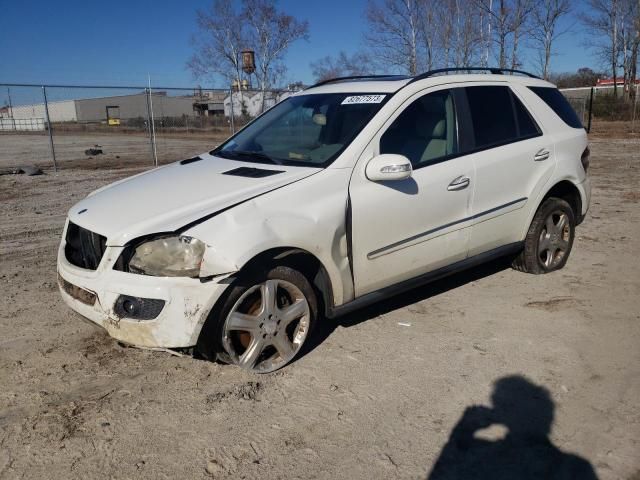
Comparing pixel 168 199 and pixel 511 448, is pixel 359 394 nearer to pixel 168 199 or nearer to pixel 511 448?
pixel 511 448

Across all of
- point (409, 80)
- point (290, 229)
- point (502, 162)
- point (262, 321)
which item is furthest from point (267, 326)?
point (502, 162)

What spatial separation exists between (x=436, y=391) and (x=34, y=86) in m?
13.9

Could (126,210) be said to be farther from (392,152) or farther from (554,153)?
(554,153)

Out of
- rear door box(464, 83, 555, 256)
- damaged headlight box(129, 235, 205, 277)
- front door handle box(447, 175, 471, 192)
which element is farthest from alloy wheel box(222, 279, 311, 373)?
rear door box(464, 83, 555, 256)

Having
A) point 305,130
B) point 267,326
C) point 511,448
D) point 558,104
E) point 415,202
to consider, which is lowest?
point 511,448

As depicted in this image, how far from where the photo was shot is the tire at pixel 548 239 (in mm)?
4977

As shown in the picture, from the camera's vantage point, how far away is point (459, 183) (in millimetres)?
4109

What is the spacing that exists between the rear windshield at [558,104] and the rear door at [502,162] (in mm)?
384

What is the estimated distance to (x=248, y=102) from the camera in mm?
27984

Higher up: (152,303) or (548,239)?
(152,303)

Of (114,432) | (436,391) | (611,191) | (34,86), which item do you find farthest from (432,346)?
(34,86)

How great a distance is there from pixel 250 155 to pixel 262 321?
1436 mm

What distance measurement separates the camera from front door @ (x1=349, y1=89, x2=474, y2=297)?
3652 mm

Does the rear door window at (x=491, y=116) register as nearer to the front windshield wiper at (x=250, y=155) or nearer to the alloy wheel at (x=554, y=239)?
the alloy wheel at (x=554, y=239)
